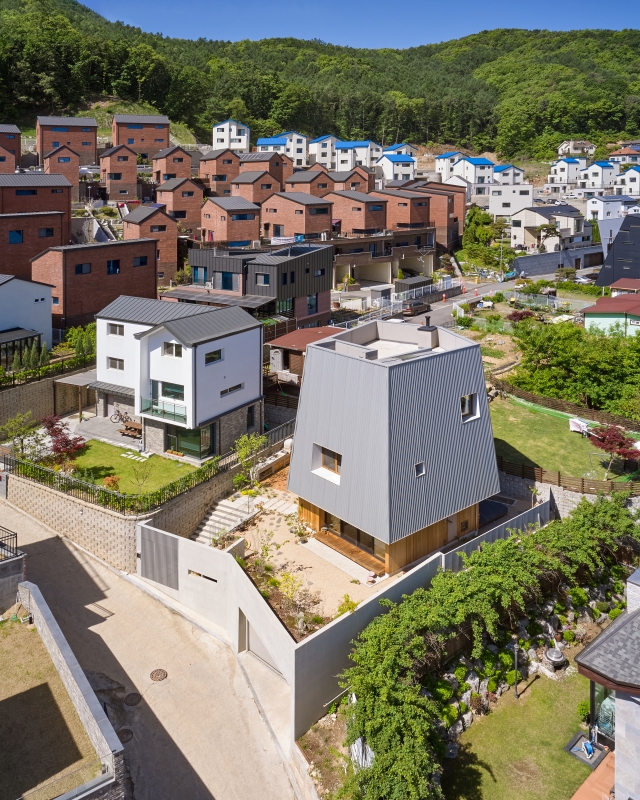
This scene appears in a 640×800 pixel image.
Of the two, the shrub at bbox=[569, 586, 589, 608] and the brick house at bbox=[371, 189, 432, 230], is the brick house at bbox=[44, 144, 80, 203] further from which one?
the shrub at bbox=[569, 586, 589, 608]

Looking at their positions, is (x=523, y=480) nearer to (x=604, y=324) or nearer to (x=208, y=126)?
(x=604, y=324)

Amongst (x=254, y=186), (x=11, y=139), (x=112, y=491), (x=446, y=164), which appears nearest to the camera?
(x=112, y=491)

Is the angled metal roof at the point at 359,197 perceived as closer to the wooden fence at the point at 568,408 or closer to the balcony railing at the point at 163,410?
the wooden fence at the point at 568,408

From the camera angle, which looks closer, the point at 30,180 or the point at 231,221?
the point at 30,180

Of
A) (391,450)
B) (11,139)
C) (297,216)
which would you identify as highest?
(11,139)

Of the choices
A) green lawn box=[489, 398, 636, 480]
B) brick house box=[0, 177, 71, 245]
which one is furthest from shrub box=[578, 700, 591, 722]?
brick house box=[0, 177, 71, 245]

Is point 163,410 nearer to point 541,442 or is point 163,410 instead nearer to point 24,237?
point 541,442

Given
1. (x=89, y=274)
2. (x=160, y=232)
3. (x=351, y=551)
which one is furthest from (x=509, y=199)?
(x=351, y=551)
